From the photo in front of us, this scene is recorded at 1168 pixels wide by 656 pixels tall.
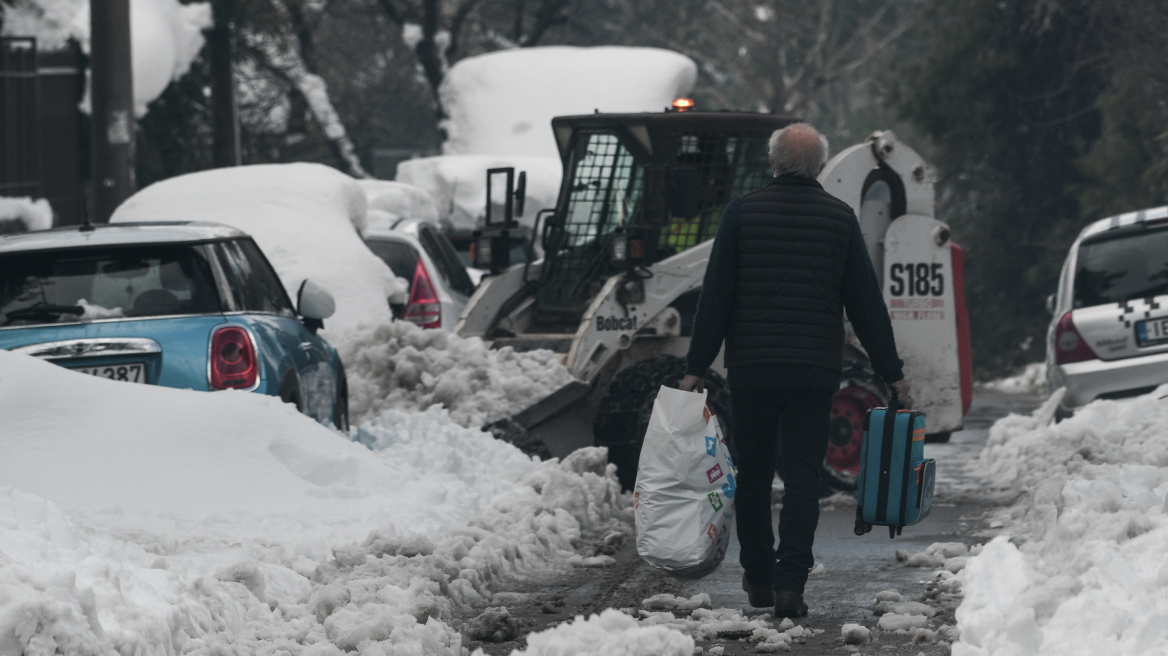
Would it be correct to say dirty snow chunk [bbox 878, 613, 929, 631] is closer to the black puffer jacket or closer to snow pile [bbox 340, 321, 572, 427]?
the black puffer jacket

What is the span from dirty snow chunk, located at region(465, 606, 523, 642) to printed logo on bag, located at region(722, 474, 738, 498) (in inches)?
38.4

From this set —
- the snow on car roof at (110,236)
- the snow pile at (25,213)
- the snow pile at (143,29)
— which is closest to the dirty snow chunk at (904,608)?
the snow on car roof at (110,236)

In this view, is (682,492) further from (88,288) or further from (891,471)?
(88,288)

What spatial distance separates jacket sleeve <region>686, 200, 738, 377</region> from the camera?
21.3 ft

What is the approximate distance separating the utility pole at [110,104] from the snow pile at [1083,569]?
7.29 m

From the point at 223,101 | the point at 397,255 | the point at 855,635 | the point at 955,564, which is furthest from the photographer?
the point at 223,101

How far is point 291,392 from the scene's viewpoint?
27.3 feet

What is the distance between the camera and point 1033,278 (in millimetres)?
21641

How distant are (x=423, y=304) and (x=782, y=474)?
7083 mm

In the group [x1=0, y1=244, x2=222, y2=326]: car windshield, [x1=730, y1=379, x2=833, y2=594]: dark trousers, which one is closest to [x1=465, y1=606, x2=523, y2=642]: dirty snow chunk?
[x1=730, y1=379, x2=833, y2=594]: dark trousers

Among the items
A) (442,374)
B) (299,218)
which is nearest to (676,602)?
(442,374)

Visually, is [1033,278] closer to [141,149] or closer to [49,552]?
[141,149]

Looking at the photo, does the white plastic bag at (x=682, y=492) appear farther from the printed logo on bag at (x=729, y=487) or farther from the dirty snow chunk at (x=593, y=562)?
the dirty snow chunk at (x=593, y=562)

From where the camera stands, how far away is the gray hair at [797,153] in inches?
259
